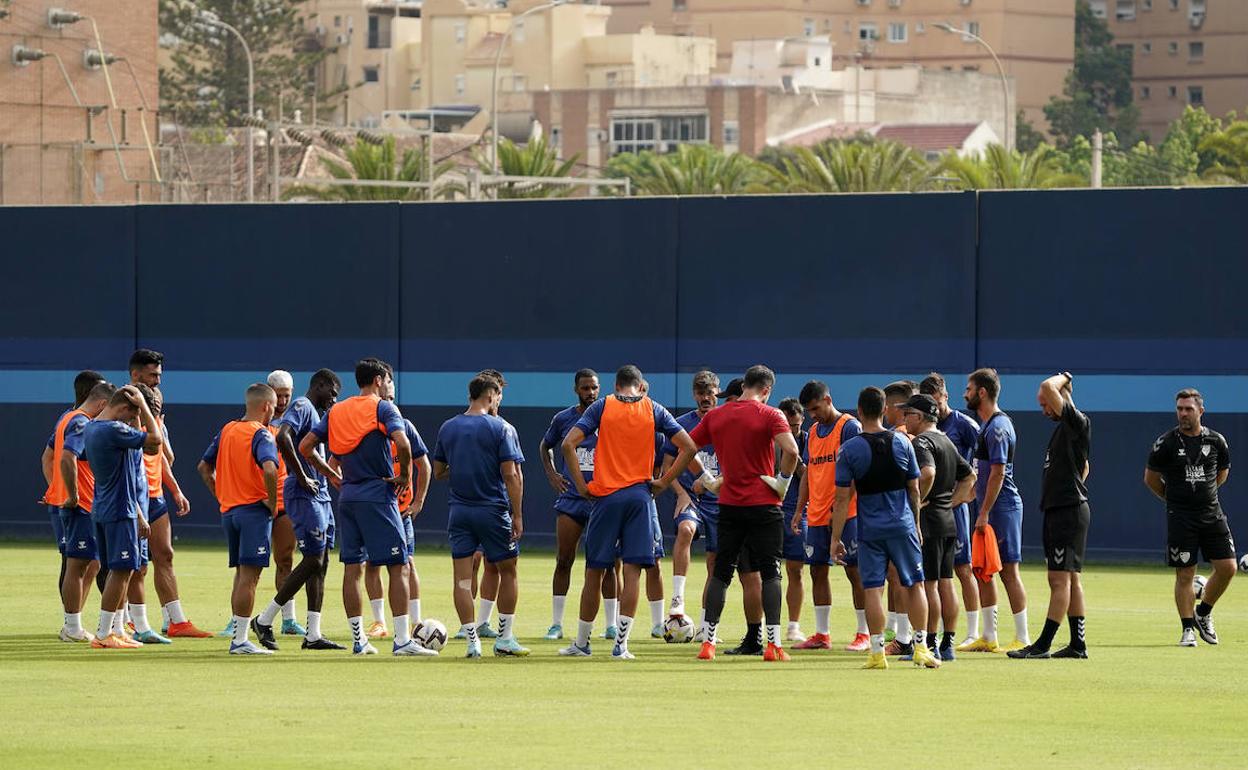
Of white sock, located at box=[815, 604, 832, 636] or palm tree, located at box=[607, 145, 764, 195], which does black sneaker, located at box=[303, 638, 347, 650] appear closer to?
white sock, located at box=[815, 604, 832, 636]

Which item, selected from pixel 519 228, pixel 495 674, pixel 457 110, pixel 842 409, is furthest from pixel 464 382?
pixel 457 110

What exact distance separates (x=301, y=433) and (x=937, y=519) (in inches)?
182

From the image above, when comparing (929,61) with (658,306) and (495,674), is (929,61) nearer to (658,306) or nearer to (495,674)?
(658,306)

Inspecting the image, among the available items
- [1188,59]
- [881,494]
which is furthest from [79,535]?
[1188,59]

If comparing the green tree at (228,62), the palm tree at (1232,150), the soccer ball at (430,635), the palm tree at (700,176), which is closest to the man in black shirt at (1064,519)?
the soccer ball at (430,635)

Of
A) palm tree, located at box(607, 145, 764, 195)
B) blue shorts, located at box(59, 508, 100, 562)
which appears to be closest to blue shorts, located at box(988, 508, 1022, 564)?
blue shorts, located at box(59, 508, 100, 562)

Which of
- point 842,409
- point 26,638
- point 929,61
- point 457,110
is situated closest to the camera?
point 26,638

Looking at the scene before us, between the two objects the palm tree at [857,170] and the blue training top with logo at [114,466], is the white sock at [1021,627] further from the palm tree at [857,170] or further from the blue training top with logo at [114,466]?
the palm tree at [857,170]

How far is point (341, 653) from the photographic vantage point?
14.6 metres

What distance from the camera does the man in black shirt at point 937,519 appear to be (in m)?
14.0

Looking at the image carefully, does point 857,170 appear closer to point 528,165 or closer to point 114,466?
point 528,165

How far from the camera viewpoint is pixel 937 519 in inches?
558

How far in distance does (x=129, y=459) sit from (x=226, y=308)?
10.9 meters

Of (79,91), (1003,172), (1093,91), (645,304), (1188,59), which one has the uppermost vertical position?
(1188,59)
